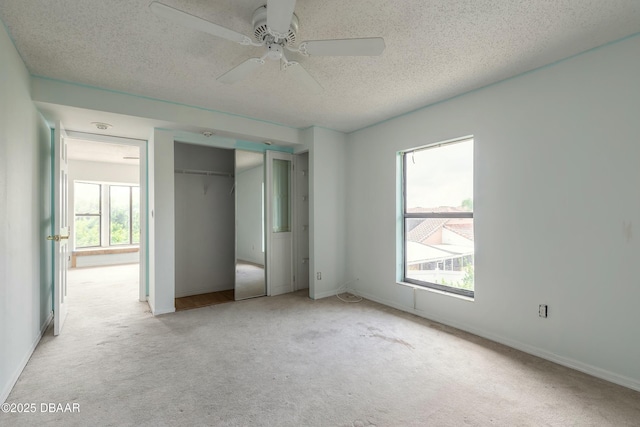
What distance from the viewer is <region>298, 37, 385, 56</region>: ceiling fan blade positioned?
176 centimetres

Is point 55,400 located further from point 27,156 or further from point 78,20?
point 78,20

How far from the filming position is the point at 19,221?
92.1 inches

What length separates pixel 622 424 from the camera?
68.0 inches

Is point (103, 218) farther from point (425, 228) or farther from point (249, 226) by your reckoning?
point (425, 228)

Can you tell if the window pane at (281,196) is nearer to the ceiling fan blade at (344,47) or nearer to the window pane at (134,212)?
the ceiling fan blade at (344,47)

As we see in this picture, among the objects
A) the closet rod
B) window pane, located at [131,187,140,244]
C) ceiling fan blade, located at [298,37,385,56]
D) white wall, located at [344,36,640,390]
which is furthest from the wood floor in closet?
window pane, located at [131,187,140,244]

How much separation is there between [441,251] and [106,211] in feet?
26.9

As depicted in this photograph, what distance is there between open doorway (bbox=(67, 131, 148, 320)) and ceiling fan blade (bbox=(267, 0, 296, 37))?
485 cm

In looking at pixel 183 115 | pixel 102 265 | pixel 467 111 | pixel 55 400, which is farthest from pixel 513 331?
pixel 102 265

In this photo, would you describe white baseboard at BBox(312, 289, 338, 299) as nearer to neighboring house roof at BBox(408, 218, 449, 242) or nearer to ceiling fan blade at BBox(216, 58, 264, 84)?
neighboring house roof at BBox(408, 218, 449, 242)

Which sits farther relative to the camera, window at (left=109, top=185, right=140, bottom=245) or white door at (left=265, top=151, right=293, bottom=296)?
window at (left=109, top=185, right=140, bottom=245)

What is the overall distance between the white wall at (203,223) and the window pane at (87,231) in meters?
4.64

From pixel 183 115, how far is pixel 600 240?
4.18 m

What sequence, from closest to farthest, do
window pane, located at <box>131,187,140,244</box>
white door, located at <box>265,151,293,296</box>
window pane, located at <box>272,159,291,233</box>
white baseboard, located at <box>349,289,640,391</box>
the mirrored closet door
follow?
white baseboard, located at <box>349,289,640,391</box>, the mirrored closet door, white door, located at <box>265,151,293,296</box>, window pane, located at <box>272,159,291,233</box>, window pane, located at <box>131,187,140,244</box>
